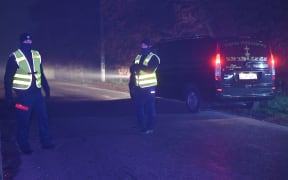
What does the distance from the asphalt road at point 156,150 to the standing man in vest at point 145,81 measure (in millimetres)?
407

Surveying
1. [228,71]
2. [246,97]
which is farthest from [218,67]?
[246,97]

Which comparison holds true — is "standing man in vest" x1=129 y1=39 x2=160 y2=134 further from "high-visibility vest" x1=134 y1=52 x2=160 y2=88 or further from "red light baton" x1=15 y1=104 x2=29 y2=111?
"red light baton" x1=15 y1=104 x2=29 y2=111

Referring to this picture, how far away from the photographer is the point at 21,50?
6.73 meters

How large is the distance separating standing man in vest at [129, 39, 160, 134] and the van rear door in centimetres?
275

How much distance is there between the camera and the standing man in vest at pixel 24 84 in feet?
21.8

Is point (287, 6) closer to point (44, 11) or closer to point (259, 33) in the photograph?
point (259, 33)

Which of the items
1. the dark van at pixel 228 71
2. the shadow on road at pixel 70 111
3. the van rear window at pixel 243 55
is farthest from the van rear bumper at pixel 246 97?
the shadow on road at pixel 70 111

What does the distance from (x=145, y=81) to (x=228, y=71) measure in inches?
117

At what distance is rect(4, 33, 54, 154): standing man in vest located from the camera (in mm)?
6637

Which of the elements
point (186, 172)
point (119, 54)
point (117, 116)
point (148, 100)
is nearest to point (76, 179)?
point (186, 172)

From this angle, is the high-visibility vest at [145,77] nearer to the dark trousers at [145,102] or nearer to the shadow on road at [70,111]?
the dark trousers at [145,102]

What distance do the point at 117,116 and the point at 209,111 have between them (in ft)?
8.96

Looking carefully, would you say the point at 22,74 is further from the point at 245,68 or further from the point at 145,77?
the point at 245,68

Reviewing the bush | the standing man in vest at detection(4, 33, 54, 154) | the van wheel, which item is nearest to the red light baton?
the standing man in vest at detection(4, 33, 54, 154)
